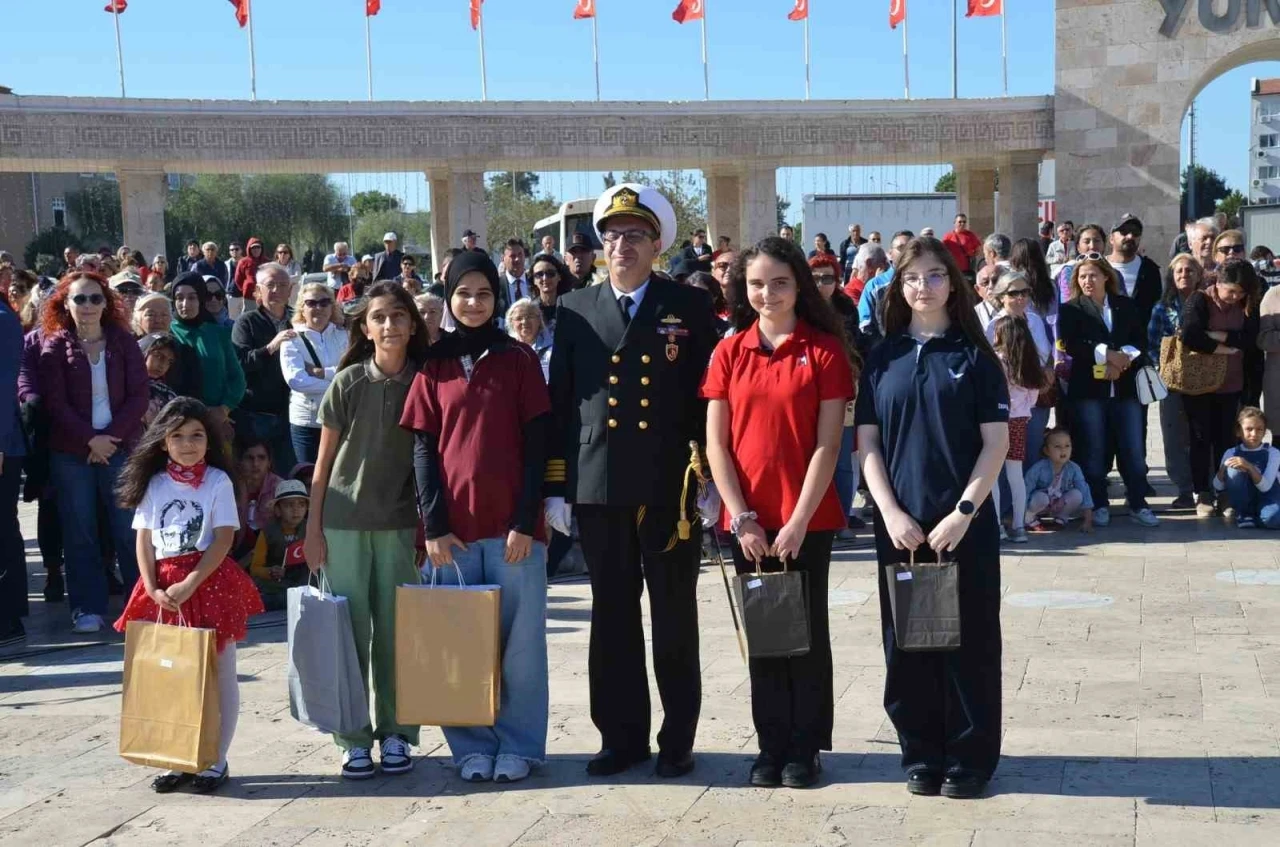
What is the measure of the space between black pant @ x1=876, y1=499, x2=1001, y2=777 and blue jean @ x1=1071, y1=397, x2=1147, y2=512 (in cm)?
581

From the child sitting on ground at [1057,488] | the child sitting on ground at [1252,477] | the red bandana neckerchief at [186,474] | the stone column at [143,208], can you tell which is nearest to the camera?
the red bandana neckerchief at [186,474]

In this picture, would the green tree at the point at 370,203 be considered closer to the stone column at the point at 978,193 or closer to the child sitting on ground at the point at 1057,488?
the stone column at the point at 978,193

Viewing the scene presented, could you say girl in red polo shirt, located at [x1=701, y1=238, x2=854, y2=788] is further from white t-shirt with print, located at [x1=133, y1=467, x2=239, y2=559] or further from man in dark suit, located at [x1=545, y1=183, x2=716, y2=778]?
white t-shirt with print, located at [x1=133, y1=467, x2=239, y2=559]

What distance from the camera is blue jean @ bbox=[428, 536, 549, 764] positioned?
520 centimetres

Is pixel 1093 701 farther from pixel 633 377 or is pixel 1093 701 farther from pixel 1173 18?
pixel 1173 18

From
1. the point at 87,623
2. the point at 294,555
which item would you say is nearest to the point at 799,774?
the point at 294,555

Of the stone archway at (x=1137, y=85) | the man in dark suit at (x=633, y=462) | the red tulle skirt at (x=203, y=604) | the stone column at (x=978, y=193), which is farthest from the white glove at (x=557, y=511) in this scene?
the stone column at (x=978, y=193)

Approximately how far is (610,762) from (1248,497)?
21.2 ft

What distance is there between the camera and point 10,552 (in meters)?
7.95

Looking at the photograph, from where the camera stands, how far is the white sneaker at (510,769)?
5137 mm

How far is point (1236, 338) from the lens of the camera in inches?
411

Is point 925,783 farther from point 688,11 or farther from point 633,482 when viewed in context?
point 688,11

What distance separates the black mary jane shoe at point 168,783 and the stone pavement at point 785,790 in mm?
70

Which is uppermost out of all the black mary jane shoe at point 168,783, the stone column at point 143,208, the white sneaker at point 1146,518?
the stone column at point 143,208
